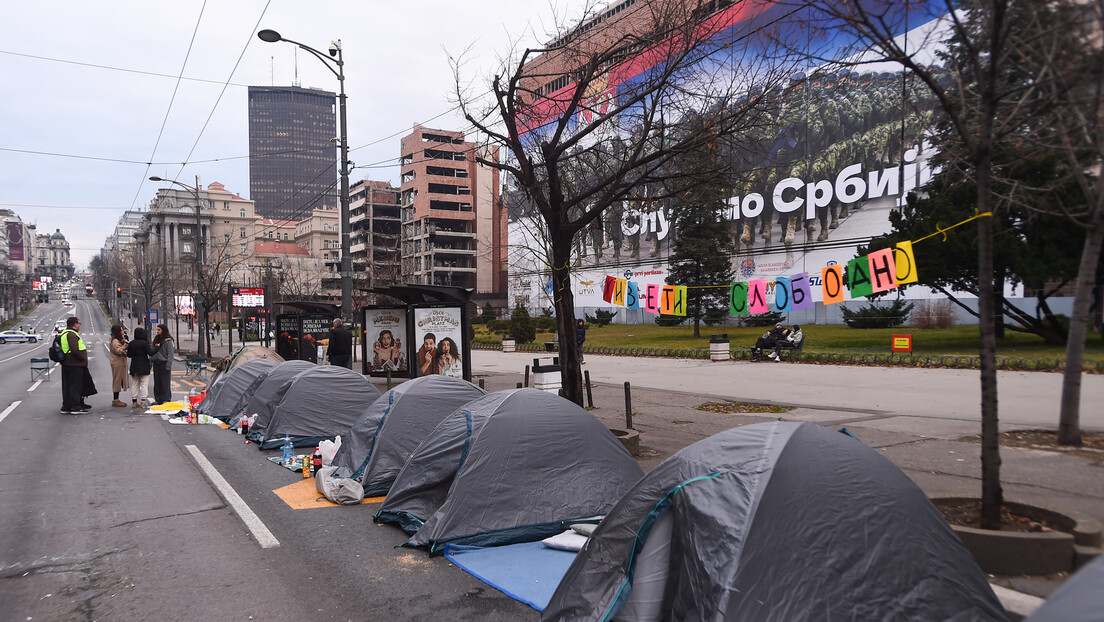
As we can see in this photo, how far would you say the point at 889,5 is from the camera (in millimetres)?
5629

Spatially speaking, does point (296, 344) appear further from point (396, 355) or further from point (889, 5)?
point (889, 5)

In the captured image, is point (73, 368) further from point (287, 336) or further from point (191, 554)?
point (191, 554)

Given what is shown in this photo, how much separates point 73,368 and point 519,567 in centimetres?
1362

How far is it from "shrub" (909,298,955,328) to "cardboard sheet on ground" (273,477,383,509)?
115 ft

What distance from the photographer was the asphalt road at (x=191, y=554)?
469 centimetres

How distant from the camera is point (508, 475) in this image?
241 inches

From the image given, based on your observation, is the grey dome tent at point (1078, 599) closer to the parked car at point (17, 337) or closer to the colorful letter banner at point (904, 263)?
the colorful letter banner at point (904, 263)

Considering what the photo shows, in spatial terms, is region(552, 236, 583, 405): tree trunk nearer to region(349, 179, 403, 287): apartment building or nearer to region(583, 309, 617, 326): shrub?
region(583, 309, 617, 326): shrub

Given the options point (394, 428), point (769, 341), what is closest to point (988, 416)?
point (394, 428)

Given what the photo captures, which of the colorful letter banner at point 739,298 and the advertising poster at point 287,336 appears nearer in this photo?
the colorful letter banner at point 739,298

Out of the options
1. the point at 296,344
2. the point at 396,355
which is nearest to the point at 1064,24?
the point at 396,355

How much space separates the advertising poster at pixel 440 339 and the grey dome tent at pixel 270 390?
371 cm

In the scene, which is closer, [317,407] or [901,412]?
[317,407]

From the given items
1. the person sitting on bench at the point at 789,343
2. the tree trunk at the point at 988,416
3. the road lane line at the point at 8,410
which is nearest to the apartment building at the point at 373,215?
the person sitting on bench at the point at 789,343
